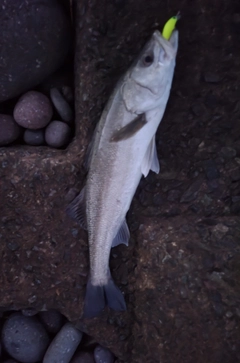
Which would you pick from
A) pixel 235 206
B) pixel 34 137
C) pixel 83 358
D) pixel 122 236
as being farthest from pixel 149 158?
pixel 83 358

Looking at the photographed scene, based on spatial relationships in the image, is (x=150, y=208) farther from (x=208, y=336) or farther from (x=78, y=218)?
(x=208, y=336)

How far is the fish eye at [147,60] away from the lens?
2.06m

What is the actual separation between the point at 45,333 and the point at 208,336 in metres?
1.11

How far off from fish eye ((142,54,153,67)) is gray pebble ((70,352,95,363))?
1915 millimetres

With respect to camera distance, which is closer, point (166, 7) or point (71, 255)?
point (166, 7)

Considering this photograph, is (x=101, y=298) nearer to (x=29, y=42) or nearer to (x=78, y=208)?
(x=78, y=208)

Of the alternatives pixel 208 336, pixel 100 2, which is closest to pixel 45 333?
pixel 208 336

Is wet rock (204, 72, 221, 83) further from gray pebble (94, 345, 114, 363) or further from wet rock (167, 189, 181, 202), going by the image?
gray pebble (94, 345, 114, 363)

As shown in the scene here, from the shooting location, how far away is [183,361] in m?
2.37

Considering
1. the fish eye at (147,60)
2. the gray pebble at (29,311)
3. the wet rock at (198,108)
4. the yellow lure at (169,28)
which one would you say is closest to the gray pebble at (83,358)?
the gray pebble at (29,311)

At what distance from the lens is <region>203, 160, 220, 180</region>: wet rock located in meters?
2.46

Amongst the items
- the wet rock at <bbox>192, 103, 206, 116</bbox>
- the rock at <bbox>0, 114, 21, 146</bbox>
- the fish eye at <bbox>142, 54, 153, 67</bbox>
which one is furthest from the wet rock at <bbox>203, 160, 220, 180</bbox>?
the rock at <bbox>0, 114, 21, 146</bbox>

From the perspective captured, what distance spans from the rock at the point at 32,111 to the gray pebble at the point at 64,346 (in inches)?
53.1

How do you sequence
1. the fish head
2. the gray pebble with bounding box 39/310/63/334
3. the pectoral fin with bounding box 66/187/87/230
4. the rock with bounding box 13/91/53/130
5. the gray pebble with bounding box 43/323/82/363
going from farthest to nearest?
the gray pebble with bounding box 39/310/63/334 < the gray pebble with bounding box 43/323/82/363 < the rock with bounding box 13/91/53/130 < the pectoral fin with bounding box 66/187/87/230 < the fish head
